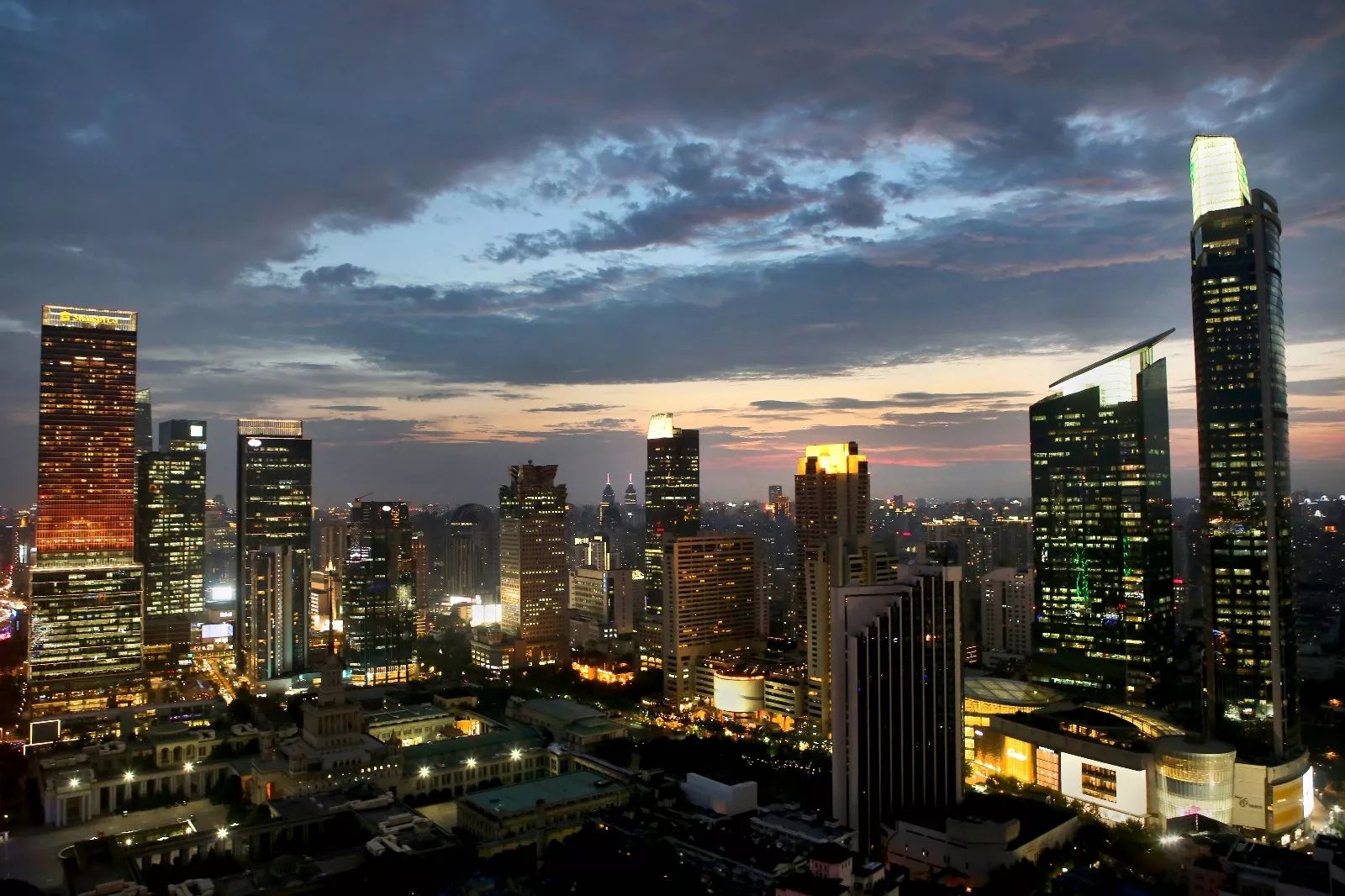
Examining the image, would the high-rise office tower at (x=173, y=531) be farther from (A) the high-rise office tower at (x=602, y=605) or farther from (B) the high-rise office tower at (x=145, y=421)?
(A) the high-rise office tower at (x=602, y=605)

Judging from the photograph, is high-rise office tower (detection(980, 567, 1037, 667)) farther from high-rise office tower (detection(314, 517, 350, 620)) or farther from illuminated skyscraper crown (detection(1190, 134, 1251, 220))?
high-rise office tower (detection(314, 517, 350, 620))

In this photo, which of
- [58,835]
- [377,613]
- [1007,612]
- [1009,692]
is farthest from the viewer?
[1007,612]

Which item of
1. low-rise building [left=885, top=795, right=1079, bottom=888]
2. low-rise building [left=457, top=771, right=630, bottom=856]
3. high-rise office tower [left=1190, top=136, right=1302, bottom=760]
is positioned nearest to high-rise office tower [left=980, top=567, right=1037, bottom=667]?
high-rise office tower [left=1190, top=136, right=1302, bottom=760]

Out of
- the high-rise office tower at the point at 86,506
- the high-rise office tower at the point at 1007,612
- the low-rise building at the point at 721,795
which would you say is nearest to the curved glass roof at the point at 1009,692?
the low-rise building at the point at 721,795

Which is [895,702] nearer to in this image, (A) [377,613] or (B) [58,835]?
(B) [58,835]

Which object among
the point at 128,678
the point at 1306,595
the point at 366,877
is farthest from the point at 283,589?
the point at 1306,595

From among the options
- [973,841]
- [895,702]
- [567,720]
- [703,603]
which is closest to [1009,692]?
[895,702]

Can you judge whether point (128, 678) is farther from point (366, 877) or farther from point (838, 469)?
point (838, 469)
